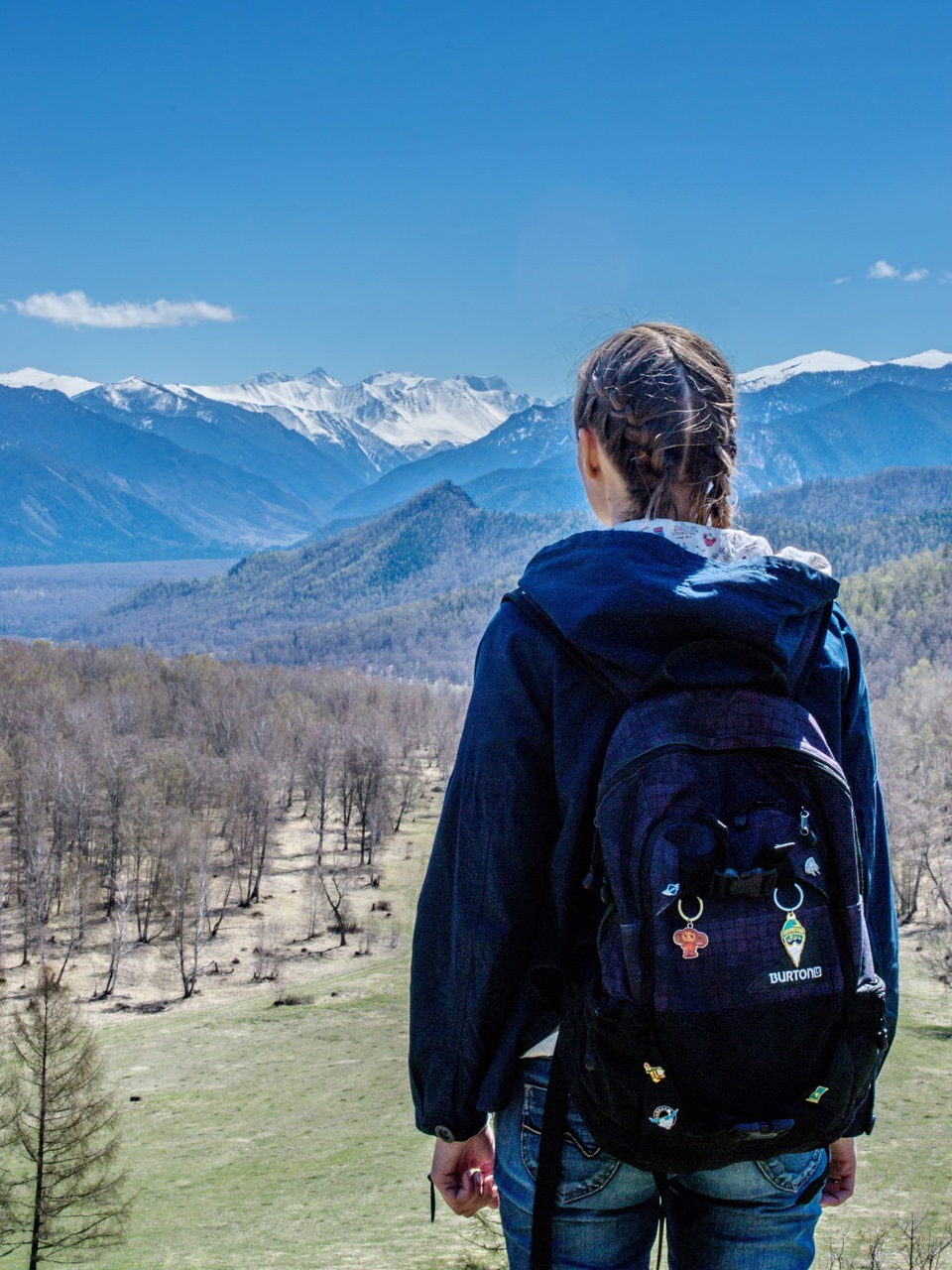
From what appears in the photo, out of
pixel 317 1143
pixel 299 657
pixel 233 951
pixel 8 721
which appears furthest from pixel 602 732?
pixel 299 657

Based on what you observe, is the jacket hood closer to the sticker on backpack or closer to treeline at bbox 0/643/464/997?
the sticker on backpack

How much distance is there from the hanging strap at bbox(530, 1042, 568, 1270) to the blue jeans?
0.03 metres

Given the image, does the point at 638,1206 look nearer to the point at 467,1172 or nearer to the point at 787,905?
the point at 467,1172

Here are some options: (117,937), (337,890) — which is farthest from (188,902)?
(337,890)

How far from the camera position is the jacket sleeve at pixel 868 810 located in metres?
2.76

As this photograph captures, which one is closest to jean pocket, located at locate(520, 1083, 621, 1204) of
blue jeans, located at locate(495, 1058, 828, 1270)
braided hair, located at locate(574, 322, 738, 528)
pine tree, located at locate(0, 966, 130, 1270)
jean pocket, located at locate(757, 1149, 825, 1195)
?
blue jeans, located at locate(495, 1058, 828, 1270)

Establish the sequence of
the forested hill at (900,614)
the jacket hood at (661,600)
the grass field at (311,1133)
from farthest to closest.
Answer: the forested hill at (900,614), the grass field at (311,1133), the jacket hood at (661,600)

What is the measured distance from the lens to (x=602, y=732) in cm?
243

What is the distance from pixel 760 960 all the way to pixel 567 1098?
599mm

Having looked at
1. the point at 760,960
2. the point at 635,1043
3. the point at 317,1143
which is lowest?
the point at 317,1143

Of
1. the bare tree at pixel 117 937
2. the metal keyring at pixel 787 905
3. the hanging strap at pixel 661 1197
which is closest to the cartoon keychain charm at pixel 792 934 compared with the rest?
the metal keyring at pixel 787 905

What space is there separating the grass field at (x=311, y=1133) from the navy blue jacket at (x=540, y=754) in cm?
2361

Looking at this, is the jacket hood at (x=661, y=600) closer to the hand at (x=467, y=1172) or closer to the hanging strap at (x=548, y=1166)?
the hanging strap at (x=548, y=1166)

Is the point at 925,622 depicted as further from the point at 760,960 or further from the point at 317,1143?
the point at 760,960
